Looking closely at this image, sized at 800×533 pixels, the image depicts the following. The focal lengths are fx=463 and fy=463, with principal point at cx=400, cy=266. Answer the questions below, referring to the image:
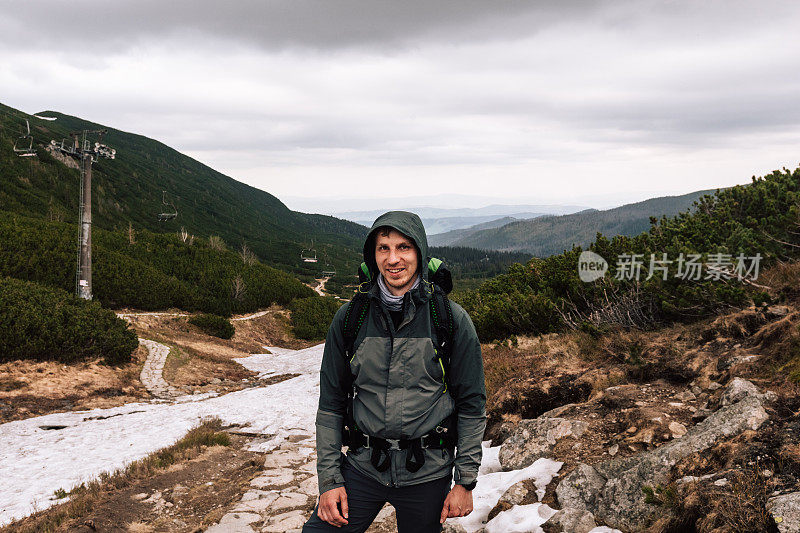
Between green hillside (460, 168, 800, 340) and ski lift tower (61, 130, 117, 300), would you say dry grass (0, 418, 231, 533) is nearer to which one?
green hillside (460, 168, 800, 340)

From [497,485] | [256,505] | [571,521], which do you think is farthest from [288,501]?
[571,521]

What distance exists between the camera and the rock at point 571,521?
349cm

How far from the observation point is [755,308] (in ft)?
20.3

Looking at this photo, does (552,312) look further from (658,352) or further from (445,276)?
(445,276)

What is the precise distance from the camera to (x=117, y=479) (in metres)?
6.34

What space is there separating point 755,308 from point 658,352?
135cm

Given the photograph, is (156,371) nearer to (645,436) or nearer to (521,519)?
(521,519)

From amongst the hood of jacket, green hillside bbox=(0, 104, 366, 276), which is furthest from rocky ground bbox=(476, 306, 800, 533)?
green hillside bbox=(0, 104, 366, 276)

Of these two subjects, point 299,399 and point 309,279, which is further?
point 309,279

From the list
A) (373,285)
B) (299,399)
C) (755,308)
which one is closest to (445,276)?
(373,285)

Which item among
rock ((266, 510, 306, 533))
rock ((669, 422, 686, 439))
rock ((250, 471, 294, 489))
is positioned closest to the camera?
rock ((669, 422, 686, 439))

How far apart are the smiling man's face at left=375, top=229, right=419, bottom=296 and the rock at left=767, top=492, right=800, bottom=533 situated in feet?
7.69

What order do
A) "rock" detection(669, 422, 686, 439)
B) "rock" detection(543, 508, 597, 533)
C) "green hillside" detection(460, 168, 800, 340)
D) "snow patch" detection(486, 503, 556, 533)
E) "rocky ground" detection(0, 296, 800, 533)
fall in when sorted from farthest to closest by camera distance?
"green hillside" detection(460, 168, 800, 340), "rock" detection(669, 422, 686, 439), "snow patch" detection(486, 503, 556, 533), "rock" detection(543, 508, 597, 533), "rocky ground" detection(0, 296, 800, 533)

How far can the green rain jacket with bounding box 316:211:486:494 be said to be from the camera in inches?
94.0
